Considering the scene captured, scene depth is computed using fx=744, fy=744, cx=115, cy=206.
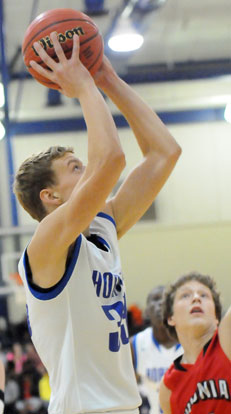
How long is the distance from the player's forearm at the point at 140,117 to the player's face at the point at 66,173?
337 mm

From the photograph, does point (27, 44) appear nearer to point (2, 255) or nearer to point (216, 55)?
point (2, 255)

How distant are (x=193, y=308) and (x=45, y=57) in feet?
5.40

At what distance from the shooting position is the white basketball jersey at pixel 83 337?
95.0 inches

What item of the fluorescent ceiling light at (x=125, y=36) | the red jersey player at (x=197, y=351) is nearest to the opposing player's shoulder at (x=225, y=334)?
the red jersey player at (x=197, y=351)

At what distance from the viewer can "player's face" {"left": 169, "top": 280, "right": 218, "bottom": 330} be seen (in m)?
3.59

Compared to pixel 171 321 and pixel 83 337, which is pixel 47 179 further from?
pixel 171 321

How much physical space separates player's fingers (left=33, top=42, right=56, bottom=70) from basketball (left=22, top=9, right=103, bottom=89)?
1.2 inches

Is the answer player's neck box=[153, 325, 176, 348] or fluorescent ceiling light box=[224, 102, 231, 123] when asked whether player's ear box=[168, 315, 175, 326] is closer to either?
player's neck box=[153, 325, 176, 348]

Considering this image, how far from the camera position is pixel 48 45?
2.59 m

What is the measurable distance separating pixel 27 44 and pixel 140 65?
11.7m

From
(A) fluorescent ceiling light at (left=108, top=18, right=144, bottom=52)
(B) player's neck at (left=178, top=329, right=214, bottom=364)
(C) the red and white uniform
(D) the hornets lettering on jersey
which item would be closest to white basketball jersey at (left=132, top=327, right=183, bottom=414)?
(B) player's neck at (left=178, top=329, right=214, bottom=364)

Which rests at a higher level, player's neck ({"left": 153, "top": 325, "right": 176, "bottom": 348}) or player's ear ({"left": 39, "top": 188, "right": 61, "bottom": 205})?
player's ear ({"left": 39, "top": 188, "right": 61, "bottom": 205})

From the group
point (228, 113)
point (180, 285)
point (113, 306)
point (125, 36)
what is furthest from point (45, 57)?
point (228, 113)

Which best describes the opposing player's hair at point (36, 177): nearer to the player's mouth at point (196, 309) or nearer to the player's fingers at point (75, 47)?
the player's fingers at point (75, 47)
